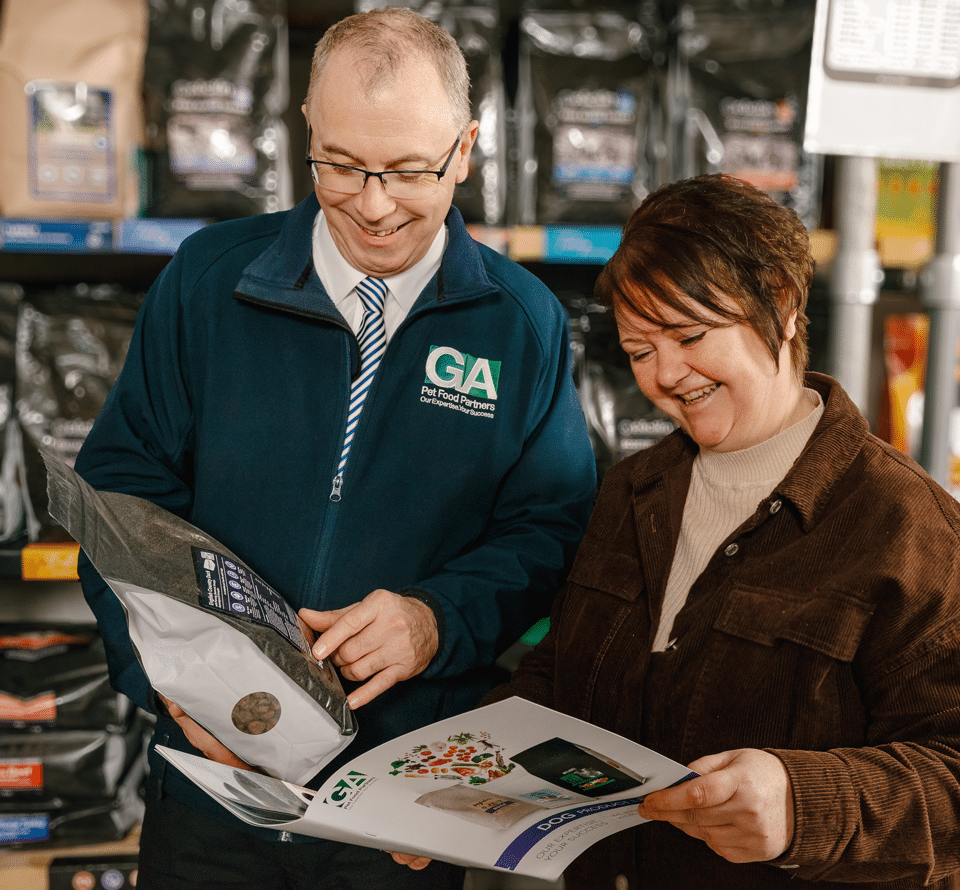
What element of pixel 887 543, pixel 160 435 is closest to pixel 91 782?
pixel 160 435

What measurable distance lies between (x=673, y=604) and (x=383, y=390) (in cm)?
46

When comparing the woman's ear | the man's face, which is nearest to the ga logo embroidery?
the man's face

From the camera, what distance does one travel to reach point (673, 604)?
1.06 m

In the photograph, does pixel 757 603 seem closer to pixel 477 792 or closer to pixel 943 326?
pixel 477 792

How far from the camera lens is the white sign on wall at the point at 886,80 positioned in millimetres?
1476

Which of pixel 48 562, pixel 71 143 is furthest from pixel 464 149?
pixel 48 562

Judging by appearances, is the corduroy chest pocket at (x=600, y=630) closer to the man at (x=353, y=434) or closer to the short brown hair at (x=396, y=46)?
the man at (x=353, y=434)

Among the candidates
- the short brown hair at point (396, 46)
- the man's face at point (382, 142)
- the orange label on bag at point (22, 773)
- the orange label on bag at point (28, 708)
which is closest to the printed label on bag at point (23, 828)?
the orange label on bag at point (22, 773)

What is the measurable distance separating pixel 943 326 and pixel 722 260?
914 millimetres

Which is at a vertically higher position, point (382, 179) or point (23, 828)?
point (382, 179)

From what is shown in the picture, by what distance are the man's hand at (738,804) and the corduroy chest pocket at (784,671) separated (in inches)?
4.2

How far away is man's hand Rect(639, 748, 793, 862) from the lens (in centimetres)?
78

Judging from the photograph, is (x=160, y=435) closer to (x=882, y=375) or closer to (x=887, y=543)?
(x=887, y=543)

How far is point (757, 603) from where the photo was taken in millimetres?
936
